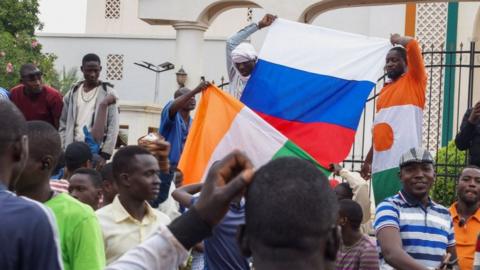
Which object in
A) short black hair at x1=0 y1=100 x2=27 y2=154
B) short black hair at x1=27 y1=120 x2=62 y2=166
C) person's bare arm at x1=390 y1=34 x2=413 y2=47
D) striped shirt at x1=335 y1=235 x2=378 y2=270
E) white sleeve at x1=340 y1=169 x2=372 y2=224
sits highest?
person's bare arm at x1=390 y1=34 x2=413 y2=47

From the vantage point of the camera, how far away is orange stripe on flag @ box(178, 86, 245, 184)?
28.7ft

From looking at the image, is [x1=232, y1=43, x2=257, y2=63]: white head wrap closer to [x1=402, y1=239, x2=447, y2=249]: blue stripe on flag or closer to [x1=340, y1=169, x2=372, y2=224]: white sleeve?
[x1=340, y1=169, x2=372, y2=224]: white sleeve

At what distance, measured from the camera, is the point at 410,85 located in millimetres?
9266

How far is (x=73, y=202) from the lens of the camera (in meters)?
4.77

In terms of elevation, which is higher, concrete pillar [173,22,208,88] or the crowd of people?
concrete pillar [173,22,208,88]

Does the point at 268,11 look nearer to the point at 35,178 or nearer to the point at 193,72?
the point at 193,72

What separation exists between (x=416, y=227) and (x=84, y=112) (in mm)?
4656

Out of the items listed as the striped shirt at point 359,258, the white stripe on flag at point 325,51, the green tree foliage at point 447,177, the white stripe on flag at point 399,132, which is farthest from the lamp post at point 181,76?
the striped shirt at point 359,258

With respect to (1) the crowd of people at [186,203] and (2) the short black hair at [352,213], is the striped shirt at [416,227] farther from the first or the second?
(2) the short black hair at [352,213]

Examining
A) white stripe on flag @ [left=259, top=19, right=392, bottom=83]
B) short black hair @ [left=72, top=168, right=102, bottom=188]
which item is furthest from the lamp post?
short black hair @ [left=72, top=168, right=102, bottom=188]

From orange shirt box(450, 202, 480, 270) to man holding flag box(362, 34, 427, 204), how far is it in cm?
103

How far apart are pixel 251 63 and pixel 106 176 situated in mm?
2821

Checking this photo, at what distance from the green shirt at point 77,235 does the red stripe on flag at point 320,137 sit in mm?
4744

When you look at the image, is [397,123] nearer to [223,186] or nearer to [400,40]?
[400,40]
